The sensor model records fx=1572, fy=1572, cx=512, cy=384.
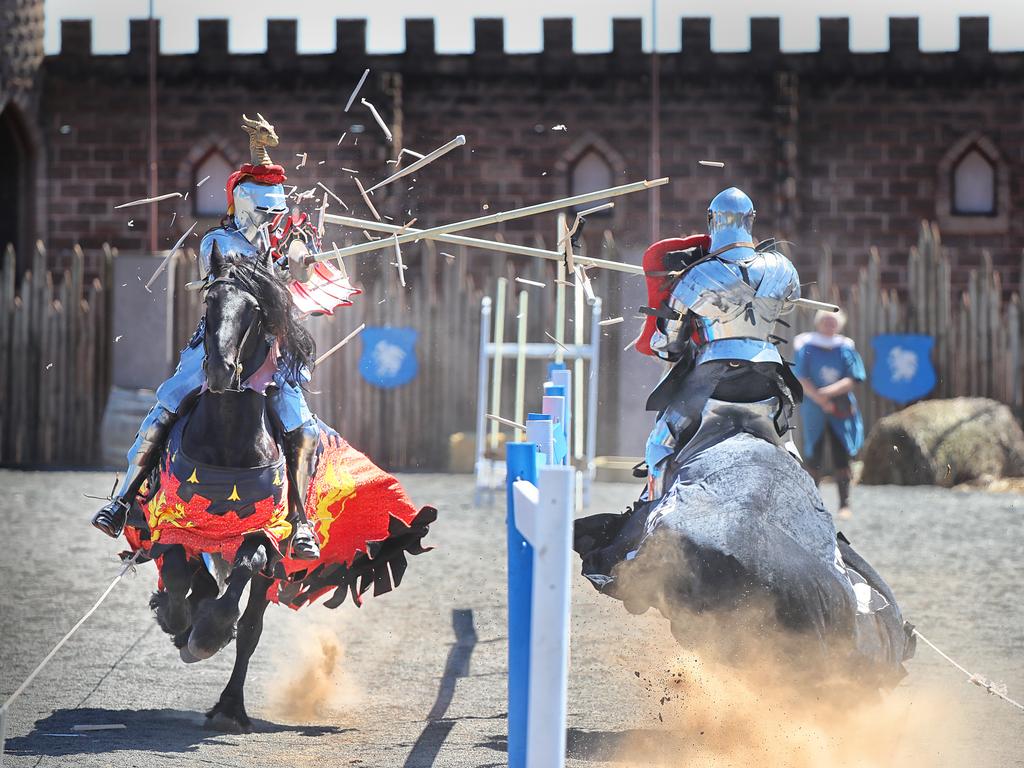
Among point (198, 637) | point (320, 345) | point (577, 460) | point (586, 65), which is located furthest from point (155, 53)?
point (198, 637)

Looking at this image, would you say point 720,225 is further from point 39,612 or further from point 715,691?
point 39,612

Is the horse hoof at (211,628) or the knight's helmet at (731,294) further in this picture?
Answer: the horse hoof at (211,628)

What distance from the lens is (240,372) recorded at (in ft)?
17.7

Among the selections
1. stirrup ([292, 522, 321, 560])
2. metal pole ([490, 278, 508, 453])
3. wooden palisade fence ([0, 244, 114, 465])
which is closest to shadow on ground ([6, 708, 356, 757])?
stirrup ([292, 522, 321, 560])

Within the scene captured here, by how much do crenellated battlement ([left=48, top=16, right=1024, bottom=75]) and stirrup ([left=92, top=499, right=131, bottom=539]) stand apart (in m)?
14.3

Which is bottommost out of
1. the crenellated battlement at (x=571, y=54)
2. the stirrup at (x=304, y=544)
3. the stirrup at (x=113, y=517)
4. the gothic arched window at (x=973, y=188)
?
the stirrup at (x=304, y=544)

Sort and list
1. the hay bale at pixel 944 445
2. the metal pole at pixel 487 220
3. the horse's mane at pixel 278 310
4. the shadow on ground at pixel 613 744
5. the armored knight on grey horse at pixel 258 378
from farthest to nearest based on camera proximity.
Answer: the hay bale at pixel 944 445
the metal pole at pixel 487 220
the armored knight on grey horse at pixel 258 378
the horse's mane at pixel 278 310
the shadow on ground at pixel 613 744

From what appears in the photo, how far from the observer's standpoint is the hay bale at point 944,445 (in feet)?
47.2

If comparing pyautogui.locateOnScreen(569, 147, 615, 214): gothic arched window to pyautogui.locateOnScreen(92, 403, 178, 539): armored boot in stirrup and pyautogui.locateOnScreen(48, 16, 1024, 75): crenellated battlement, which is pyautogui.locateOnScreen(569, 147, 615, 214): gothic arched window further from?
pyautogui.locateOnScreen(92, 403, 178, 539): armored boot in stirrup

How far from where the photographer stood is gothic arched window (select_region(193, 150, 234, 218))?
64.6 feet

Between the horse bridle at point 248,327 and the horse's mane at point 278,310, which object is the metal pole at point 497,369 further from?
the horse bridle at point 248,327

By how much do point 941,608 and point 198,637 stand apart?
4373 mm

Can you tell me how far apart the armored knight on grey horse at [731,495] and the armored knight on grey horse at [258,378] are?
1.02 metres

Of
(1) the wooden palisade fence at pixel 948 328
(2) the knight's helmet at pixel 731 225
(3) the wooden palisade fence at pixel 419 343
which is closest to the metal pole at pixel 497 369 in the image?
(3) the wooden palisade fence at pixel 419 343
